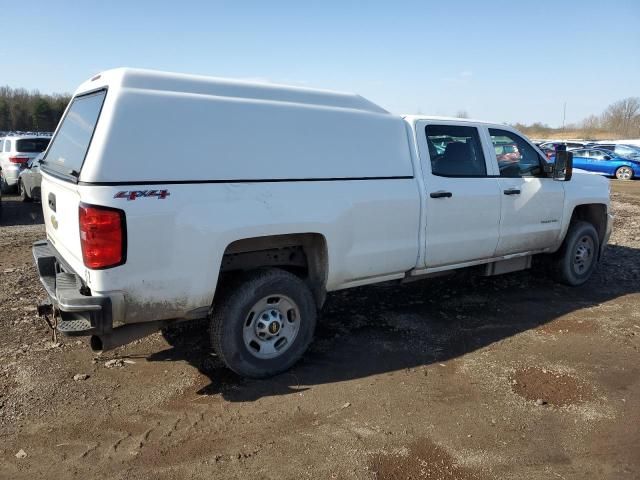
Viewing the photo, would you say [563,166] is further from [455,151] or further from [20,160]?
[20,160]

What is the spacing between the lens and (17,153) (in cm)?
1444

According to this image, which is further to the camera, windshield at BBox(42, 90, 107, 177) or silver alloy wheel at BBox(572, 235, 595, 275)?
silver alloy wheel at BBox(572, 235, 595, 275)

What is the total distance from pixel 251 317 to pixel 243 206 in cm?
89

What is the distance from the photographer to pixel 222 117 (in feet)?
12.2

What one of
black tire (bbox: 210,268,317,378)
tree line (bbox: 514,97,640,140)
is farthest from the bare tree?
black tire (bbox: 210,268,317,378)

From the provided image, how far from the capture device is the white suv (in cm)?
1445

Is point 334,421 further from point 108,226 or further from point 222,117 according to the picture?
point 222,117

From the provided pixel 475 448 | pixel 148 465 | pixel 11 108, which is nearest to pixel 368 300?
pixel 475 448

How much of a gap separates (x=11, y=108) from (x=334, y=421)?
227 feet

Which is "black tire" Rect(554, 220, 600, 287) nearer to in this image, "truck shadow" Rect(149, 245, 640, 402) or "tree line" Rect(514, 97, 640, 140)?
"truck shadow" Rect(149, 245, 640, 402)

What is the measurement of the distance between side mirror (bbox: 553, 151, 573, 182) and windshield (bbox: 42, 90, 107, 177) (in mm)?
4747

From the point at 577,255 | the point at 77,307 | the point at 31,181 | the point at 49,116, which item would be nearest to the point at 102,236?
the point at 77,307

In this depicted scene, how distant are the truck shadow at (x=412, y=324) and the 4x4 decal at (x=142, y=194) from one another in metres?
1.52

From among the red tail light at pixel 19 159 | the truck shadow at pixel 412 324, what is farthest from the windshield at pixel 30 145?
the truck shadow at pixel 412 324
